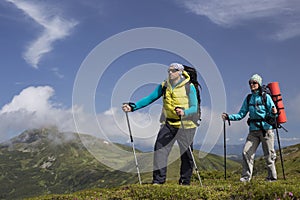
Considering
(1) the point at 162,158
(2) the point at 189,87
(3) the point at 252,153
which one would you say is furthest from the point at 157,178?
(3) the point at 252,153

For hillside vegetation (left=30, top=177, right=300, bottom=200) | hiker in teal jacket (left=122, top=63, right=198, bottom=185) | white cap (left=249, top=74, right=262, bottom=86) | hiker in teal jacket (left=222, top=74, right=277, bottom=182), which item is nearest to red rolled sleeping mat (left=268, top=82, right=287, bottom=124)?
hiker in teal jacket (left=222, top=74, right=277, bottom=182)

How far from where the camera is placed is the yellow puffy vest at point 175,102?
12289mm

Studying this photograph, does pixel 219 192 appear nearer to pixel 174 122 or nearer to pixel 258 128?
pixel 174 122

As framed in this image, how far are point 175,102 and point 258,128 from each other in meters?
3.63

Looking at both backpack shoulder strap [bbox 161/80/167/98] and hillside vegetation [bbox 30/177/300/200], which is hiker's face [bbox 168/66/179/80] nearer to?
backpack shoulder strap [bbox 161/80/167/98]

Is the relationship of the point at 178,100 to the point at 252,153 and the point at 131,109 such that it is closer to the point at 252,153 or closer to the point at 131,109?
the point at 131,109

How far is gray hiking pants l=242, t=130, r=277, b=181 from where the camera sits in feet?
45.5

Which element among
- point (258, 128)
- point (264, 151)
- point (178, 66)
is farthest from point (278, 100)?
point (178, 66)

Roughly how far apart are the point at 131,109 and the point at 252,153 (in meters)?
4.88

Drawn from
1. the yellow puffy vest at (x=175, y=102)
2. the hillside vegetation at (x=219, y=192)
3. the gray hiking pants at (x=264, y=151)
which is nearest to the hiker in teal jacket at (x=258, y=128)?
the gray hiking pants at (x=264, y=151)

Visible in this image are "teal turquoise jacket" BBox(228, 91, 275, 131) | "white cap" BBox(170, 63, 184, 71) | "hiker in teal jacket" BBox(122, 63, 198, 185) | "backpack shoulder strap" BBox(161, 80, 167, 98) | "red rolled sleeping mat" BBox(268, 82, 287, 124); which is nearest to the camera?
"hiker in teal jacket" BBox(122, 63, 198, 185)

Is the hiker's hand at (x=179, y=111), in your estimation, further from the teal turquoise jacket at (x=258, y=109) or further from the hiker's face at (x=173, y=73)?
the teal turquoise jacket at (x=258, y=109)

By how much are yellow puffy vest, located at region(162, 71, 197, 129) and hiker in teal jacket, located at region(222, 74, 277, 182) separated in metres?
2.83

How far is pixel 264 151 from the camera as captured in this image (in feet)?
45.9
